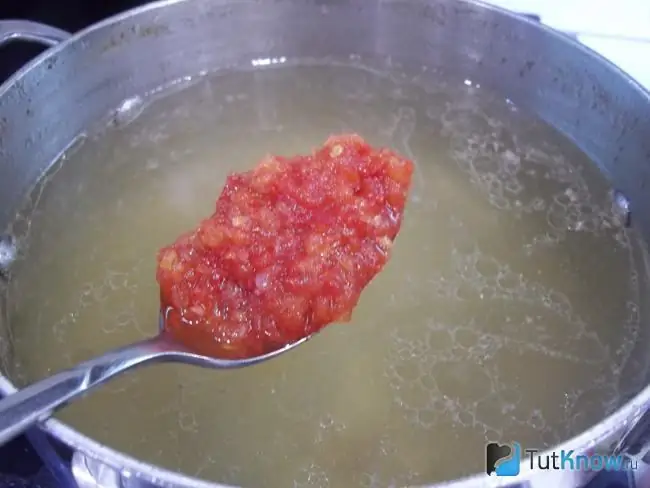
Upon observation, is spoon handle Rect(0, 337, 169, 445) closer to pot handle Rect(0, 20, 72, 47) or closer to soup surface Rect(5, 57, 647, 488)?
soup surface Rect(5, 57, 647, 488)

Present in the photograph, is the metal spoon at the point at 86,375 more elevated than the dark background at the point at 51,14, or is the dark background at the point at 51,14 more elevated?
the dark background at the point at 51,14

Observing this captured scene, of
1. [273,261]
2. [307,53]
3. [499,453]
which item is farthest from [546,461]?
[307,53]

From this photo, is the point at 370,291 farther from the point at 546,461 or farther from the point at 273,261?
the point at 546,461

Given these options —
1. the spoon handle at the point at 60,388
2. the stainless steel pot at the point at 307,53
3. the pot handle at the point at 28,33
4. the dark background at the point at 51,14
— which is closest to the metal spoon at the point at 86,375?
the spoon handle at the point at 60,388

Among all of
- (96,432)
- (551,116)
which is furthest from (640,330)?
(96,432)

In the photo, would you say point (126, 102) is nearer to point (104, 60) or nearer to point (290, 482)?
point (104, 60)

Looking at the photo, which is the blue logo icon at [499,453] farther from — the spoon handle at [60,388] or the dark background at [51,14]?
the dark background at [51,14]
